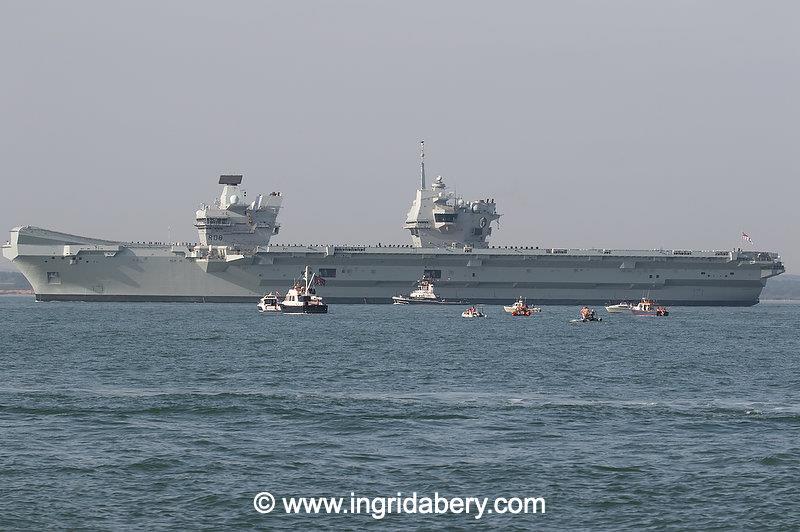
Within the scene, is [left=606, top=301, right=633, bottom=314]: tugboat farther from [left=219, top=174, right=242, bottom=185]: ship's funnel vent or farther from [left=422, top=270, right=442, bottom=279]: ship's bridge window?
[left=219, top=174, right=242, bottom=185]: ship's funnel vent

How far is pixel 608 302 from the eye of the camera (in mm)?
86062

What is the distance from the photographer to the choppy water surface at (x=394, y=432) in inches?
633

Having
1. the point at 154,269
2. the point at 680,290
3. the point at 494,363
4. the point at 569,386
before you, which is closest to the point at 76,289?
the point at 154,269

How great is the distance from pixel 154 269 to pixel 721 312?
3903 centimetres

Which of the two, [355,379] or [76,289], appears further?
[76,289]

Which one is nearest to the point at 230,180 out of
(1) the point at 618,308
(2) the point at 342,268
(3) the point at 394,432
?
(2) the point at 342,268

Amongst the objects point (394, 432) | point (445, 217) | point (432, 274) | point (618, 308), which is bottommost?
point (394, 432)

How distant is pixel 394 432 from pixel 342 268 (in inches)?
2366

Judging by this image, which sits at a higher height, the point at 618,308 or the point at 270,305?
the point at 618,308

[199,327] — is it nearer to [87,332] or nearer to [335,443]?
[87,332]

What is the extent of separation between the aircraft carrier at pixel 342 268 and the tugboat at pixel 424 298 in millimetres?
1280

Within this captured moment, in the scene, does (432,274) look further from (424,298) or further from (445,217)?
(445,217)

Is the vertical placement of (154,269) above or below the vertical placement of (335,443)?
above

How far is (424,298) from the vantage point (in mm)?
81500
